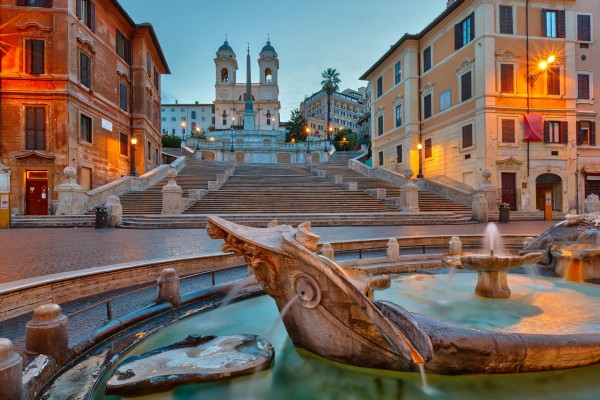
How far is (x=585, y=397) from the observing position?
3.31m

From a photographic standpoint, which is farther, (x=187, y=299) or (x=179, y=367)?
(x=187, y=299)

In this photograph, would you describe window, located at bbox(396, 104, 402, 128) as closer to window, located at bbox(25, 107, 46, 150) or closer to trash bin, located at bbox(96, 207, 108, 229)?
trash bin, located at bbox(96, 207, 108, 229)

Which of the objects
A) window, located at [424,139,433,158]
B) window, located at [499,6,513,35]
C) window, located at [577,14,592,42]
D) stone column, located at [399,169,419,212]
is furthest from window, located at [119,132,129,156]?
window, located at [577,14,592,42]

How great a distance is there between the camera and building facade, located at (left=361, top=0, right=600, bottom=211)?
24.8 meters

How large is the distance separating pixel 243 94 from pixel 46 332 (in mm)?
94401

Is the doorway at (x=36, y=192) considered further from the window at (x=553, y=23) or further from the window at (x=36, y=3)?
the window at (x=553, y=23)

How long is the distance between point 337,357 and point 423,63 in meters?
33.1

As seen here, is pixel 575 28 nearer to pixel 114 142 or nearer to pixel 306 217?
pixel 306 217

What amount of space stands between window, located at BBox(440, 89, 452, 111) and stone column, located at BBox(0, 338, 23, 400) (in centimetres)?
3056

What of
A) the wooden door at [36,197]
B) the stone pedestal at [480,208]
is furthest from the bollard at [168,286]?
the wooden door at [36,197]

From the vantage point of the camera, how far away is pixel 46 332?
11.0 ft

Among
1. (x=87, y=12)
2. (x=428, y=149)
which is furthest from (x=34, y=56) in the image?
(x=428, y=149)

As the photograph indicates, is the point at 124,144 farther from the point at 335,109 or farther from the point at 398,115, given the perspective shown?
the point at 335,109

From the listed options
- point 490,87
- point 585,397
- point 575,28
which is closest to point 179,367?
point 585,397
